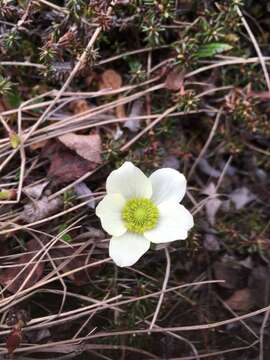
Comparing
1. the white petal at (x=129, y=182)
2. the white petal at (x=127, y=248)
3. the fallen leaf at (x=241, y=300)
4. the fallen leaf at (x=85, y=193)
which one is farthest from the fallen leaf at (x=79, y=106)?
the fallen leaf at (x=241, y=300)

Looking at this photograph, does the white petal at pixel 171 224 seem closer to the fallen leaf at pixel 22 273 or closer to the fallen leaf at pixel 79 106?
the fallen leaf at pixel 22 273

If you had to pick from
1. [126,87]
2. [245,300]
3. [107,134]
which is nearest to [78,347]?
[245,300]

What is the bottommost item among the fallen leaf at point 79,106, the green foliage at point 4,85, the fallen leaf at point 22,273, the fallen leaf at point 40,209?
the fallen leaf at point 22,273

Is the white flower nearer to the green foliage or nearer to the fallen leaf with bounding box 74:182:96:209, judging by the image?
the fallen leaf with bounding box 74:182:96:209

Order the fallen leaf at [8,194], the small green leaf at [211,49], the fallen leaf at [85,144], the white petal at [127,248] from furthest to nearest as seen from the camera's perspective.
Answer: the small green leaf at [211,49] < the fallen leaf at [85,144] < the fallen leaf at [8,194] < the white petal at [127,248]

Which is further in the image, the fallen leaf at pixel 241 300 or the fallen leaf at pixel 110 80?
the fallen leaf at pixel 110 80

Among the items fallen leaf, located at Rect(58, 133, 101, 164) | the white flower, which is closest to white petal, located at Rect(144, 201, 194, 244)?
the white flower
